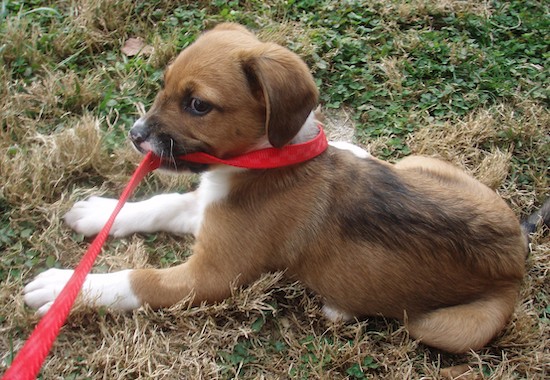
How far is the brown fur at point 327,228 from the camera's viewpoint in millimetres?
3205

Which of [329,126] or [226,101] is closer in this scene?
[226,101]

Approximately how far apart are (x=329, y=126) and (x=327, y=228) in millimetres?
1594

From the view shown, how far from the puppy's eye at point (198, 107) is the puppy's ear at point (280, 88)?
0.26m

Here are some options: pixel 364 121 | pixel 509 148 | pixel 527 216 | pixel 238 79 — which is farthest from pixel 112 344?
pixel 509 148

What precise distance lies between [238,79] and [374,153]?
1773 mm

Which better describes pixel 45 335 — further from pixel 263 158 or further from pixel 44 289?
pixel 263 158

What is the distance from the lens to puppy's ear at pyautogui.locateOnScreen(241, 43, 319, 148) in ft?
10.2

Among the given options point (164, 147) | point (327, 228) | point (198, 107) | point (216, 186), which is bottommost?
point (327, 228)

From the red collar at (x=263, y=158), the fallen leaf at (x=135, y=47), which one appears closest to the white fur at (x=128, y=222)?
the red collar at (x=263, y=158)

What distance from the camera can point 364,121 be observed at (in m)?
4.90

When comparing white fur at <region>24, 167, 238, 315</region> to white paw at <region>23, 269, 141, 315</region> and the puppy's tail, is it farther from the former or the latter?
the puppy's tail

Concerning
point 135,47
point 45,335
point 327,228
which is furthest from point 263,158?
point 135,47

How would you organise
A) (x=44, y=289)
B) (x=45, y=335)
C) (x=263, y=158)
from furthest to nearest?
(x=44, y=289)
(x=263, y=158)
(x=45, y=335)

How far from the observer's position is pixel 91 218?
388cm
